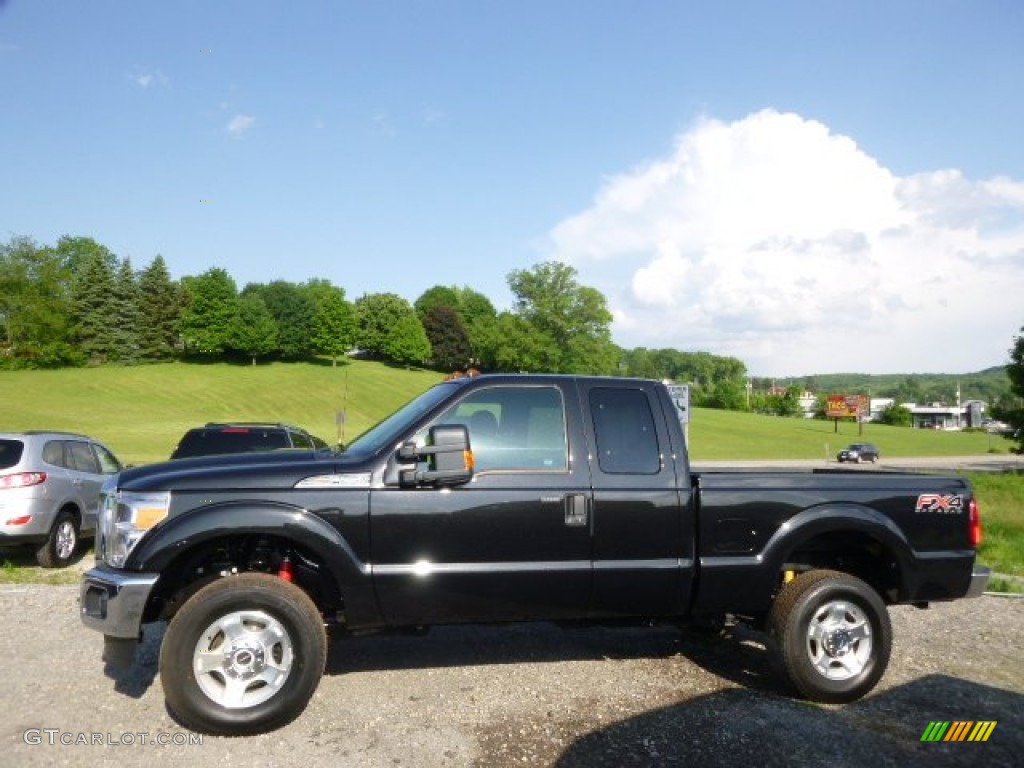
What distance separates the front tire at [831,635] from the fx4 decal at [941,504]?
67 cm

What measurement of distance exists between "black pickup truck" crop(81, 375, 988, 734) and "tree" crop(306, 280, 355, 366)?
89.7 m

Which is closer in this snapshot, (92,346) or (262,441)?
(262,441)

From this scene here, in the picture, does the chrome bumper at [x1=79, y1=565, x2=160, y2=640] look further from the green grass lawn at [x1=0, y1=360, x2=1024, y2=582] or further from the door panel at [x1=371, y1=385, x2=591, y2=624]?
the green grass lawn at [x1=0, y1=360, x2=1024, y2=582]

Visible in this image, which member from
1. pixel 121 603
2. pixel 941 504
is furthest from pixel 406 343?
pixel 121 603

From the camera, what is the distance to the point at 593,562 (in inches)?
185

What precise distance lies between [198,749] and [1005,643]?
238 inches

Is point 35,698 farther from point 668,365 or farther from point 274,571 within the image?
point 668,365

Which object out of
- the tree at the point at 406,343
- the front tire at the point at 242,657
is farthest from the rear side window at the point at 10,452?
the tree at the point at 406,343

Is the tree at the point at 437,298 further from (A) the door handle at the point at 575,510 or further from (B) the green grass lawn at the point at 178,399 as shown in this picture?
(A) the door handle at the point at 575,510

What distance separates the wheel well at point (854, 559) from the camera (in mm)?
5289

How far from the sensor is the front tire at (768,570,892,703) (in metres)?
4.89

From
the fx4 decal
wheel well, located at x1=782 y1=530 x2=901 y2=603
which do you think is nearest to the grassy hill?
wheel well, located at x1=782 y1=530 x2=901 y2=603

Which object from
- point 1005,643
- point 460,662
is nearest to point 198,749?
point 460,662

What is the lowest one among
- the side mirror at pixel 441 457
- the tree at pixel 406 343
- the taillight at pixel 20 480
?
the taillight at pixel 20 480
